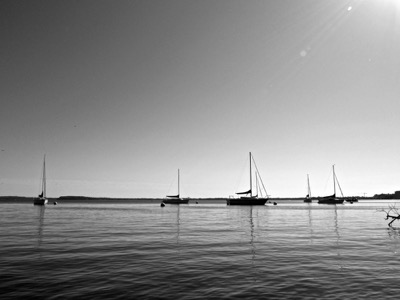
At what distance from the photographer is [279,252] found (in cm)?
1873

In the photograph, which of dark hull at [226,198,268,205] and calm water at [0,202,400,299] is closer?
calm water at [0,202,400,299]

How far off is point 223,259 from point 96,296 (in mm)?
8149

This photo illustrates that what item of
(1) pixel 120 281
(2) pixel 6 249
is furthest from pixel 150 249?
(2) pixel 6 249

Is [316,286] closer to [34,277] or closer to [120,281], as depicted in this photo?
[120,281]

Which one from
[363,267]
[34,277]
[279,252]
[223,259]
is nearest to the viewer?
[34,277]

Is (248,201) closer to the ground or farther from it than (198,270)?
closer to the ground

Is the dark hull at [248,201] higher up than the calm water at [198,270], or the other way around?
the calm water at [198,270]

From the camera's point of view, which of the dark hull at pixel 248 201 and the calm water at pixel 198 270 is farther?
the dark hull at pixel 248 201

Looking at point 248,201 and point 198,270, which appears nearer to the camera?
point 198,270

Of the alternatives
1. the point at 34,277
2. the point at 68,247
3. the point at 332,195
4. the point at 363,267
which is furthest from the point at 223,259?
the point at 332,195

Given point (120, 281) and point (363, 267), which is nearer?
point (120, 281)

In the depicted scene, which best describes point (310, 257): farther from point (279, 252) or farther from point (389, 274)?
point (389, 274)

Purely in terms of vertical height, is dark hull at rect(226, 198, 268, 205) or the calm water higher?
the calm water

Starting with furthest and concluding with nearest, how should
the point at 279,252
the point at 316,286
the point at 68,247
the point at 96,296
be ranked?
1. the point at 68,247
2. the point at 279,252
3. the point at 316,286
4. the point at 96,296
